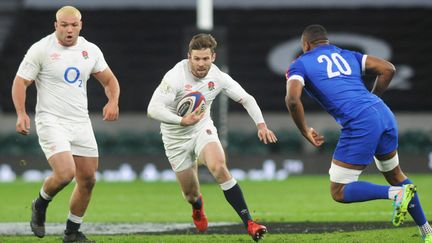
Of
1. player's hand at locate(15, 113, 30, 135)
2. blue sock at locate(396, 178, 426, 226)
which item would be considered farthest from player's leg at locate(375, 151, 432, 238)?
player's hand at locate(15, 113, 30, 135)

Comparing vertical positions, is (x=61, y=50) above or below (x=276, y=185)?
above

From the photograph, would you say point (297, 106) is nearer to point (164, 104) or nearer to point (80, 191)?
point (164, 104)

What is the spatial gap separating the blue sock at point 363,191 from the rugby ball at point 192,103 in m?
1.94

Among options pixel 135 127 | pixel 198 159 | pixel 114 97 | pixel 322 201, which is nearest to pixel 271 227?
pixel 198 159

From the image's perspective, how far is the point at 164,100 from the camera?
10.9 m

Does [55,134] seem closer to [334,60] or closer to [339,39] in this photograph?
[334,60]

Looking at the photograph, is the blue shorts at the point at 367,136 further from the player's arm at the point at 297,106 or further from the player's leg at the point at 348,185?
the player's arm at the point at 297,106

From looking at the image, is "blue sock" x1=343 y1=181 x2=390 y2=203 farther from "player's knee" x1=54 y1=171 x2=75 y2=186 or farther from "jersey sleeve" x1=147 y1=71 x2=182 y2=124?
"player's knee" x1=54 y1=171 x2=75 y2=186

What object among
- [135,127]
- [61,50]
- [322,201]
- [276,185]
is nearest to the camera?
[61,50]

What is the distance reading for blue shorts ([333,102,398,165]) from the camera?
9.75 meters

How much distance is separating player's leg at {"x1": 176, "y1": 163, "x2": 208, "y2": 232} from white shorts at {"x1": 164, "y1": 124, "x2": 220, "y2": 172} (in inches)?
2.9

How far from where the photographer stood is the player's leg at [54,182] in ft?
34.1

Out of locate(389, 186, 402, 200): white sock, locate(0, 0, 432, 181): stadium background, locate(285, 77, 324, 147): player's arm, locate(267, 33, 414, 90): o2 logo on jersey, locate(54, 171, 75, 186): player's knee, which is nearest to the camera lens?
locate(389, 186, 402, 200): white sock

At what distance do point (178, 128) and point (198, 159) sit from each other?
425 millimetres
